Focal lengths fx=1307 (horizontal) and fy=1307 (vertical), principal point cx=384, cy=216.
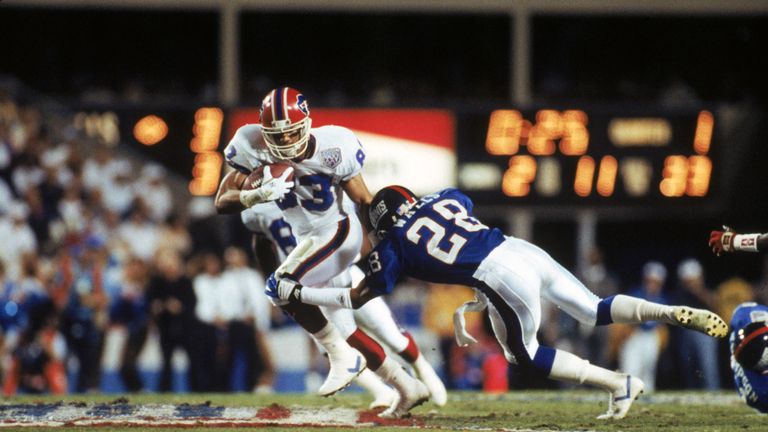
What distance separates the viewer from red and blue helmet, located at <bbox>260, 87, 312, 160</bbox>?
23.5ft

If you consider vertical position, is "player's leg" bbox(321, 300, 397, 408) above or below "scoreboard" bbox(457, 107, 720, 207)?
below

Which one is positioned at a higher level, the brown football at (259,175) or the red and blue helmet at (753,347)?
the brown football at (259,175)

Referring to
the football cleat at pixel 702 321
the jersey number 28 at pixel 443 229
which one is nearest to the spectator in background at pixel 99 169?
the jersey number 28 at pixel 443 229

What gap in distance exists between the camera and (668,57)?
1750 centimetres

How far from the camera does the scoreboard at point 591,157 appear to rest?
12578 mm

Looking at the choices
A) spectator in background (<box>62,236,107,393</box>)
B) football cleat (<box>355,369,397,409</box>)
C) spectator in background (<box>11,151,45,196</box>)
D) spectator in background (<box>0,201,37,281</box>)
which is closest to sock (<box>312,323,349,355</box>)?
football cleat (<box>355,369,397,409</box>)

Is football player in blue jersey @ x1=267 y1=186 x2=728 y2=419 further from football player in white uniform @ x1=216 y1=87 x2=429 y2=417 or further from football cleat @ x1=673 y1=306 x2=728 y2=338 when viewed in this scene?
football player in white uniform @ x1=216 y1=87 x2=429 y2=417

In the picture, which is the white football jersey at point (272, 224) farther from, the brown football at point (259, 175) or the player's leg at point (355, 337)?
→ the brown football at point (259, 175)

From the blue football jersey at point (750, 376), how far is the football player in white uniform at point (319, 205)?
69.8 inches

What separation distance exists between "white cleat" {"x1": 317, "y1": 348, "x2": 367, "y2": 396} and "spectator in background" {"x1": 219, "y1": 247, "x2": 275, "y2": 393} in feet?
14.9

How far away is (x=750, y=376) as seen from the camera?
729 cm

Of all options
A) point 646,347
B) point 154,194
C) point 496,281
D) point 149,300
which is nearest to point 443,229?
point 496,281

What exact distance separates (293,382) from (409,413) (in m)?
5.13

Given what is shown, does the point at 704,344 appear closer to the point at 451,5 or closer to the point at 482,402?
the point at 482,402
